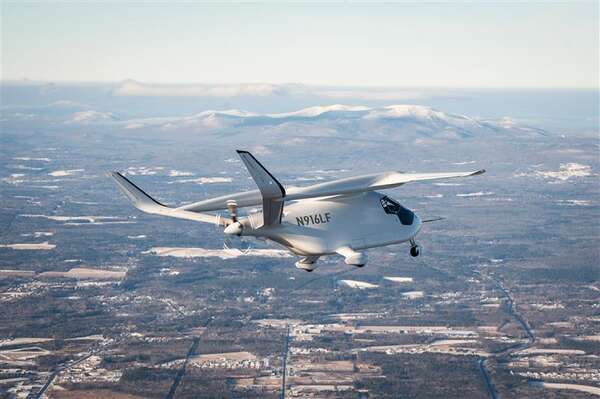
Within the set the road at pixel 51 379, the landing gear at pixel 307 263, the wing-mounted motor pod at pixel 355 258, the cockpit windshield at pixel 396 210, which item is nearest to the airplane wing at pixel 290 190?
the wing-mounted motor pod at pixel 355 258

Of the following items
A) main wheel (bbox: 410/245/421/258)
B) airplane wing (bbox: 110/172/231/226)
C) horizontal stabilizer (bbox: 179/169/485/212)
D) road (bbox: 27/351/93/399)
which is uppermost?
horizontal stabilizer (bbox: 179/169/485/212)

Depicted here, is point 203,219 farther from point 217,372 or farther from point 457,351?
point 457,351

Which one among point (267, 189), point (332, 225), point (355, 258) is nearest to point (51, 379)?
point (332, 225)

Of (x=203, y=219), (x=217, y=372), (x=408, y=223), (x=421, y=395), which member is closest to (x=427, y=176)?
(x=408, y=223)

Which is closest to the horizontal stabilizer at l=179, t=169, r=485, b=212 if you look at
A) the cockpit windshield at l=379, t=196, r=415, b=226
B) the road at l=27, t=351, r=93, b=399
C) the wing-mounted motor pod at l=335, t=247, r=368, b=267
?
the wing-mounted motor pod at l=335, t=247, r=368, b=267

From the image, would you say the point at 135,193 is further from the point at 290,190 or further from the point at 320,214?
the point at 290,190

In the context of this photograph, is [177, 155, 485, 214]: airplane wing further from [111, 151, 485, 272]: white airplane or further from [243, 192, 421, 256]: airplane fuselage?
[243, 192, 421, 256]: airplane fuselage

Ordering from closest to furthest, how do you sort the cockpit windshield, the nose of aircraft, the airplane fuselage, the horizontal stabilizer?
the horizontal stabilizer < the airplane fuselage < the cockpit windshield < the nose of aircraft
